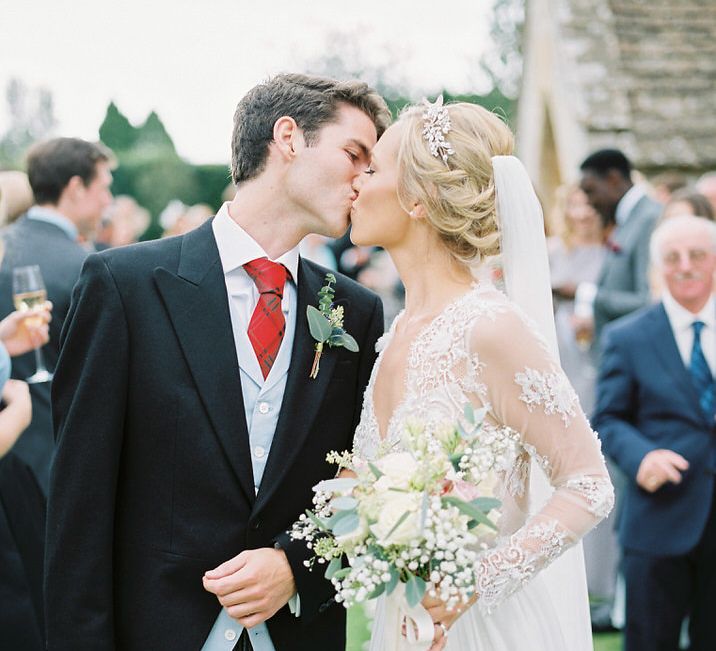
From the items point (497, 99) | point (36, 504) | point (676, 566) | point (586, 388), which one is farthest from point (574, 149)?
point (497, 99)

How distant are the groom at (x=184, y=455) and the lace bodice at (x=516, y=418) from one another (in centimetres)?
39

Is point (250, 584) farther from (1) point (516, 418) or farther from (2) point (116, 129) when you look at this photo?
(2) point (116, 129)

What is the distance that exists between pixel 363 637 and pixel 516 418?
4093mm

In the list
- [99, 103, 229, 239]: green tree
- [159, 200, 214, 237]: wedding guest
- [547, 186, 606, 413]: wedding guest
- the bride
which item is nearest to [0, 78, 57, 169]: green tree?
[99, 103, 229, 239]: green tree

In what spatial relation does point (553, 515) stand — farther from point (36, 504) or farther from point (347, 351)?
point (36, 504)

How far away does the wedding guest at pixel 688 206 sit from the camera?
6.45 metres

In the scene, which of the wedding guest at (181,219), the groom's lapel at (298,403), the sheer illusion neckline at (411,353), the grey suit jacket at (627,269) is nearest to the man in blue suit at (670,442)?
the grey suit jacket at (627,269)

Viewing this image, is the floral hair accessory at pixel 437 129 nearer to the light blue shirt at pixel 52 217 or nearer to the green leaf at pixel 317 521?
the green leaf at pixel 317 521

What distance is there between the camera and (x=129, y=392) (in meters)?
2.84

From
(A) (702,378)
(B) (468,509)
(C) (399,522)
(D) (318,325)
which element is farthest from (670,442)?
(C) (399,522)

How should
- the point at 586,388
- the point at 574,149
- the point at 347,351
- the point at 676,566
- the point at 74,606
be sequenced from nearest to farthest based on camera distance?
the point at 74,606 → the point at 347,351 → the point at 676,566 → the point at 586,388 → the point at 574,149

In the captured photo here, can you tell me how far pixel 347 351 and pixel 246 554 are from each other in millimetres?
739

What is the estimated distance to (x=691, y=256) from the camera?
5312mm

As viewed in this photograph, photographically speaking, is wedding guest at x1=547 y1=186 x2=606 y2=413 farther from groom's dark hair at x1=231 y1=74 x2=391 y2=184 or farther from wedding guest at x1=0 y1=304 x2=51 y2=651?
groom's dark hair at x1=231 y1=74 x2=391 y2=184
